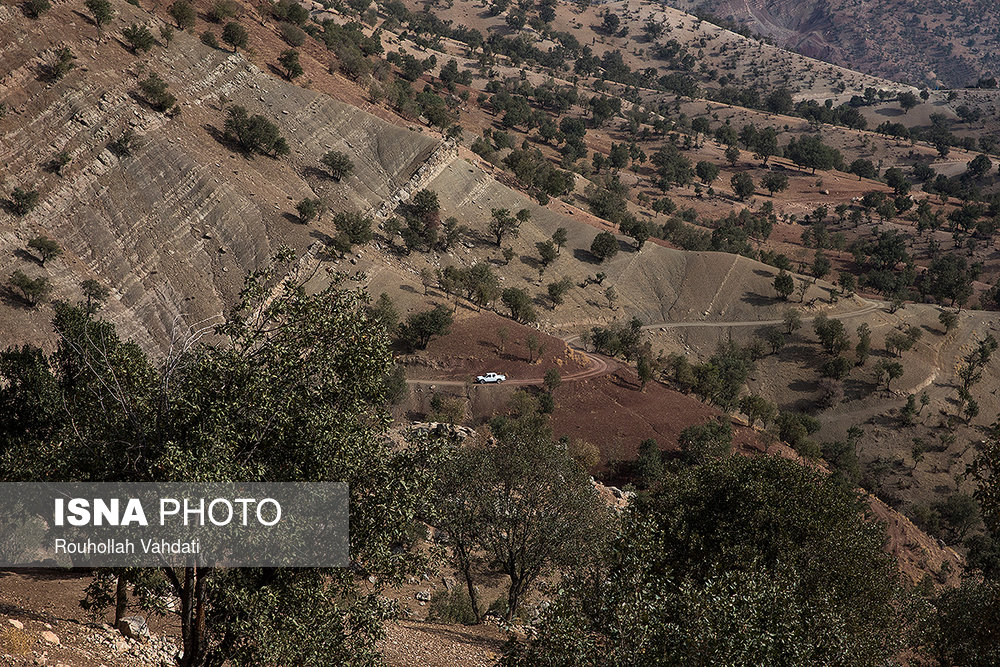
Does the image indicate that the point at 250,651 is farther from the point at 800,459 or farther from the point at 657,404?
the point at 800,459

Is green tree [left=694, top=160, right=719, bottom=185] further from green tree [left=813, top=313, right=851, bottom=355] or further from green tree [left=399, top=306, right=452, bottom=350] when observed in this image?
green tree [left=399, top=306, right=452, bottom=350]

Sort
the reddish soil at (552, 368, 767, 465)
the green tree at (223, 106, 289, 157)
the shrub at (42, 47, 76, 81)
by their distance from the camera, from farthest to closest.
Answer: the green tree at (223, 106, 289, 157) → the shrub at (42, 47, 76, 81) → the reddish soil at (552, 368, 767, 465)

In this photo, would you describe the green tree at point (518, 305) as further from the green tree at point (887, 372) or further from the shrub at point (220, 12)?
the shrub at point (220, 12)

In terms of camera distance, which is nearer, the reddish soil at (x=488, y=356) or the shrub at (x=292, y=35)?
the reddish soil at (x=488, y=356)

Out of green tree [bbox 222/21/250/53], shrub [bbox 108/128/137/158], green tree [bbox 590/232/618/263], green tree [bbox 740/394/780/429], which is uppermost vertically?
green tree [bbox 222/21/250/53]

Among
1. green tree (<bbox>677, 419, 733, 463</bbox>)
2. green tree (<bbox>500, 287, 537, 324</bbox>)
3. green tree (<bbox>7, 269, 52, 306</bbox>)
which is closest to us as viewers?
green tree (<bbox>7, 269, 52, 306</bbox>)

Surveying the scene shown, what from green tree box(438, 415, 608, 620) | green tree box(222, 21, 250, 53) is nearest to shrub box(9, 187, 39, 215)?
green tree box(222, 21, 250, 53)

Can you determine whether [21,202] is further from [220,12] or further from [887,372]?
[887,372]

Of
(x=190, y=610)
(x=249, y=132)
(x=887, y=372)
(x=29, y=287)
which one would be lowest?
(x=887, y=372)

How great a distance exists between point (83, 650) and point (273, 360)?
11446mm

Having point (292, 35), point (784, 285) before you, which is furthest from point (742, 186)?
point (292, 35)

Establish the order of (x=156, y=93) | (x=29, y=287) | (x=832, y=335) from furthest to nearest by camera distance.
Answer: (x=832, y=335) < (x=156, y=93) < (x=29, y=287)

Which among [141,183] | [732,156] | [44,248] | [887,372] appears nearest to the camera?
[44,248]

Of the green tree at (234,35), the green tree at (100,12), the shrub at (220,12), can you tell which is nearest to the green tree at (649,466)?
the green tree at (234,35)
